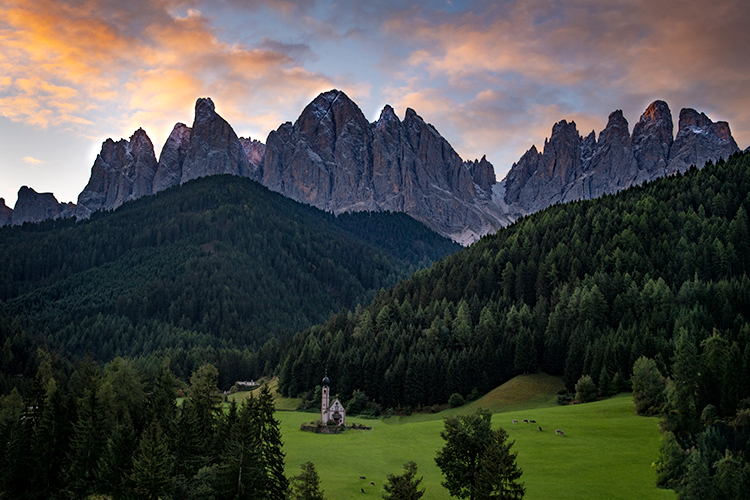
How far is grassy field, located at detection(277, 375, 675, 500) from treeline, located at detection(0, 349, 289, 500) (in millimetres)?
7731

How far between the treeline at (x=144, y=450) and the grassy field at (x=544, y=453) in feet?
25.4

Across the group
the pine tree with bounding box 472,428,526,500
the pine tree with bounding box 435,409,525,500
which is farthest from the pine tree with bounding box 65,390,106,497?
the pine tree with bounding box 472,428,526,500

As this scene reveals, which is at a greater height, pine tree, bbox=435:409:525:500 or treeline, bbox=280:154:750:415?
treeline, bbox=280:154:750:415

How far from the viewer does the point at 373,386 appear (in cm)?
11638

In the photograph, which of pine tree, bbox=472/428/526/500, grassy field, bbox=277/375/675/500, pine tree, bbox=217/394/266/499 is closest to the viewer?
pine tree, bbox=472/428/526/500

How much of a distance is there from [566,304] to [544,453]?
64636mm

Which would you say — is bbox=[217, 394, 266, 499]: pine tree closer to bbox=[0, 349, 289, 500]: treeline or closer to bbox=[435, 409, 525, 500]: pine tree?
bbox=[0, 349, 289, 500]: treeline

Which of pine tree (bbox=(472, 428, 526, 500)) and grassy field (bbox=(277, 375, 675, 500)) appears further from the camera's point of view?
grassy field (bbox=(277, 375, 675, 500))

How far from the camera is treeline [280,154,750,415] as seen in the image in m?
105

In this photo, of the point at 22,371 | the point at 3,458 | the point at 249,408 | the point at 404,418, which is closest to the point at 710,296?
the point at 404,418

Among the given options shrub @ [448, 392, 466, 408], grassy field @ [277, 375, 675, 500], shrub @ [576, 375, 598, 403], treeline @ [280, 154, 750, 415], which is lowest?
grassy field @ [277, 375, 675, 500]

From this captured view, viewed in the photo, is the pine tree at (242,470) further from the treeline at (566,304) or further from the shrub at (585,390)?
the shrub at (585,390)

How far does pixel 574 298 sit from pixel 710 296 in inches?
935

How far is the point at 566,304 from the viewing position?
12419cm
